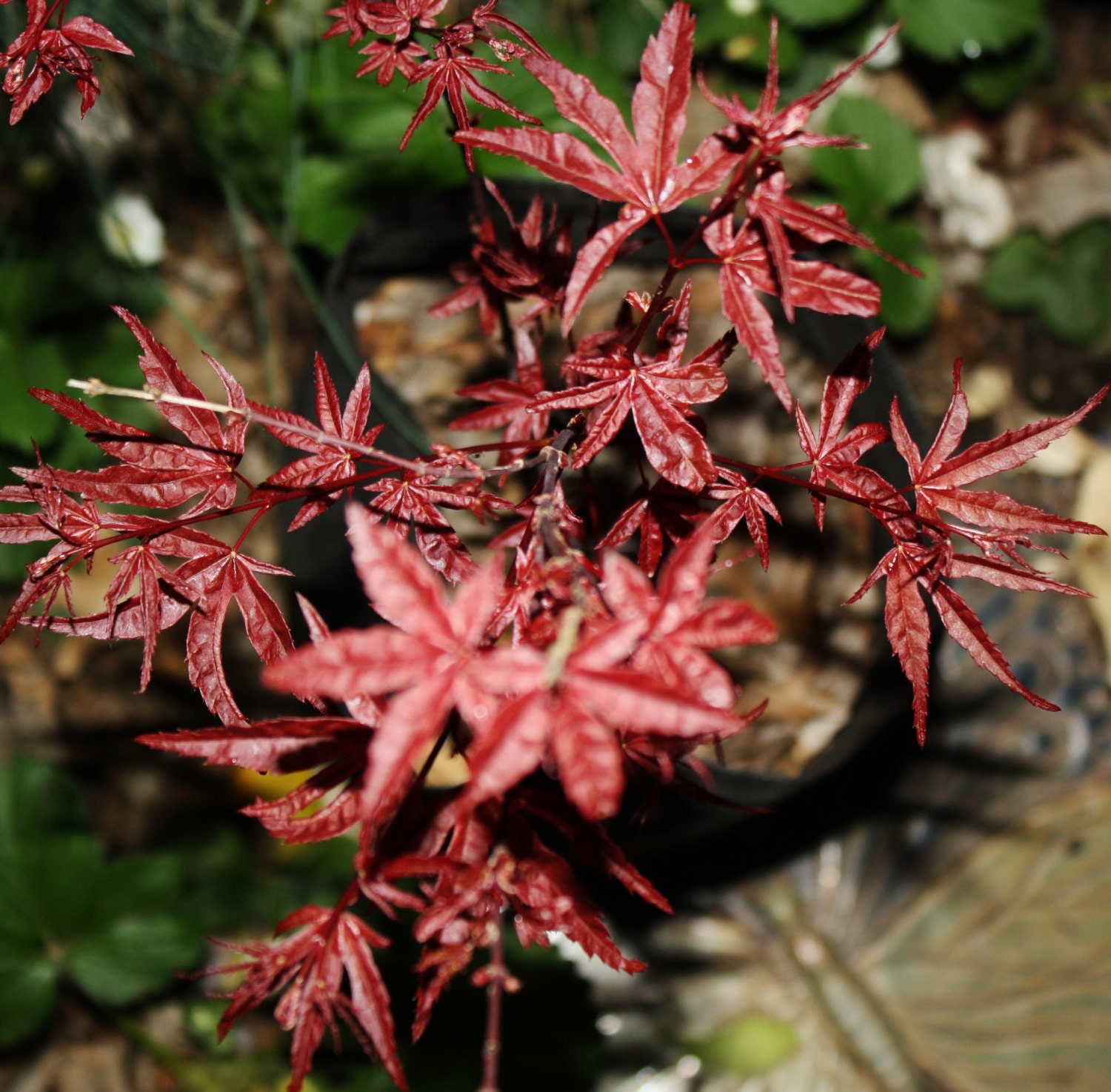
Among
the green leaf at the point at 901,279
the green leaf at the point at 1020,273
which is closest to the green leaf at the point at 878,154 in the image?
the green leaf at the point at 901,279

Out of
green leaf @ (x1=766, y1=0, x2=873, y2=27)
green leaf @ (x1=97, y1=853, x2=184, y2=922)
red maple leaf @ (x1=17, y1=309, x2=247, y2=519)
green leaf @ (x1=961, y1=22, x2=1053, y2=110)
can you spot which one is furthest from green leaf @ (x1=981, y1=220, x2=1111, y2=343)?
green leaf @ (x1=97, y1=853, x2=184, y2=922)

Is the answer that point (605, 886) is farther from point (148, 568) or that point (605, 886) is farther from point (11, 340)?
point (11, 340)

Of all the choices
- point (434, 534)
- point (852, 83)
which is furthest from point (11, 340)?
point (852, 83)

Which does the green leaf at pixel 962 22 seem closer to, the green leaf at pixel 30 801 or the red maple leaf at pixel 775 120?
the red maple leaf at pixel 775 120

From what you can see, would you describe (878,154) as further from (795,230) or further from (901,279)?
(795,230)

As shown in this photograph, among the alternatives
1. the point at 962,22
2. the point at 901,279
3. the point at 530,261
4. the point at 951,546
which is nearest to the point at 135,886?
the point at 530,261

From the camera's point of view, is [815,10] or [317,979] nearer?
[317,979]

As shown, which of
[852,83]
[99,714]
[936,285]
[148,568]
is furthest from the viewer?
[852,83]
